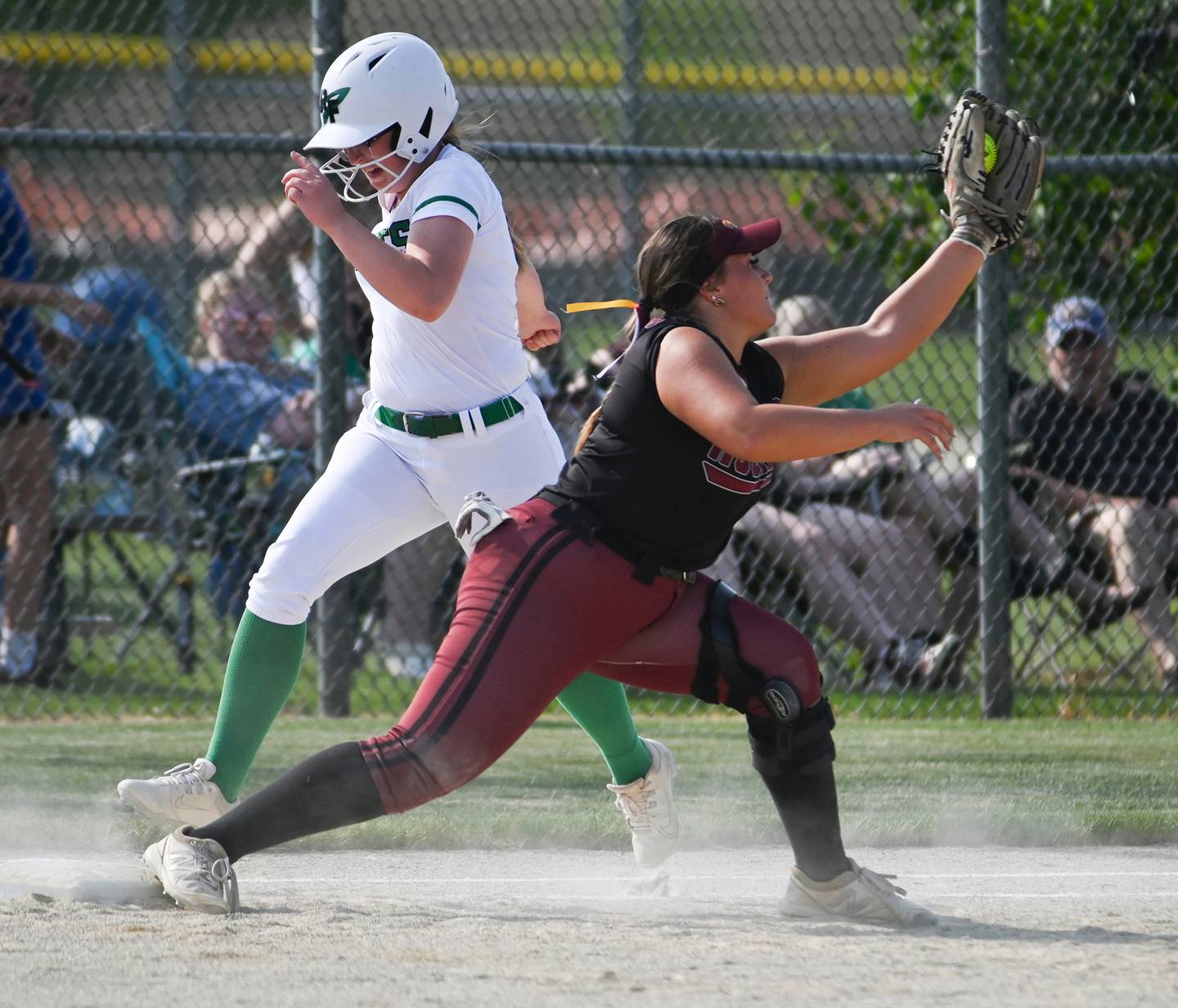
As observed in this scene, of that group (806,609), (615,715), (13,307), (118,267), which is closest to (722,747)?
(806,609)

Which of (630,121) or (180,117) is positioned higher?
(180,117)

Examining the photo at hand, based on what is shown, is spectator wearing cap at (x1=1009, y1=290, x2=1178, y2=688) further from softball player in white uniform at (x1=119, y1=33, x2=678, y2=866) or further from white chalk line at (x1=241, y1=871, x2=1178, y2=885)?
softball player in white uniform at (x1=119, y1=33, x2=678, y2=866)

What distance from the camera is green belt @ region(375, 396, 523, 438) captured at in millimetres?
3764

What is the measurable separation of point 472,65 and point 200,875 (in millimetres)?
8330

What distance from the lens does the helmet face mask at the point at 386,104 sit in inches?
146

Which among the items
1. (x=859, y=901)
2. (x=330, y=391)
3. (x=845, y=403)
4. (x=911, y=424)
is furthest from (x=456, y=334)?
(x=845, y=403)

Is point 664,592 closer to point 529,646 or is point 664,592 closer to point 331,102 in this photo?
point 529,646

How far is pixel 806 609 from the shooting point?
724 centimetres

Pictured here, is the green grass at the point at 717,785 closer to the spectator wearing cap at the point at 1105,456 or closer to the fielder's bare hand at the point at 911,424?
the spectator wearing cap at the point at 1105,456

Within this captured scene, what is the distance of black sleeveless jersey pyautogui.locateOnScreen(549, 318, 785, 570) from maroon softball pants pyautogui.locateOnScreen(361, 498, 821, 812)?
70 millimetres

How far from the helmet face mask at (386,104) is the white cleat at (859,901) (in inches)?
69.3

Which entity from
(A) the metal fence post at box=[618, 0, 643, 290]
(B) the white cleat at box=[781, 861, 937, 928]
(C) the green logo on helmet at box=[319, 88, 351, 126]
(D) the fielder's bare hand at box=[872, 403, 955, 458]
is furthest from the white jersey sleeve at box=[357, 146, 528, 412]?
(A) the metal fence post at box=[618, 0, 643, 290]

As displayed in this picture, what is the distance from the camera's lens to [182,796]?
353cm

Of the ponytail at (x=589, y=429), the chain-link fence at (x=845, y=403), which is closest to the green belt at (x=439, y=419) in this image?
the ponytail at (x=589, y=429)
